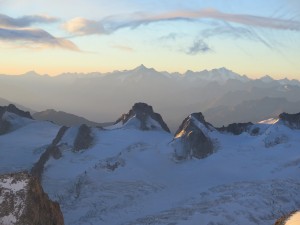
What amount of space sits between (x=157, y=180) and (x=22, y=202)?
9490 cm

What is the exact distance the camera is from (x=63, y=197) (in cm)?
15012

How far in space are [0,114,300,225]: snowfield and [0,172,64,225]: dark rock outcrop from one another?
187 ft

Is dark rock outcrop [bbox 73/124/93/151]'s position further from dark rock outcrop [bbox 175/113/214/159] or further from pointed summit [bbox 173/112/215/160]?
dark rock outcrop [bbox 175/113/214/159]

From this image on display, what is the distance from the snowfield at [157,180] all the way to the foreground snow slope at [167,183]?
28 centimetres

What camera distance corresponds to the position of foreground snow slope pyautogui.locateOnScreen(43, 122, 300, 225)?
465 ft

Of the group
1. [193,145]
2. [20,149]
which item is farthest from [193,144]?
[20,149]

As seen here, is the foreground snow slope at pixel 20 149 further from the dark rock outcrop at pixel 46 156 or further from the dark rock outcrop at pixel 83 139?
the dark rock outcrop at pixel 83 139

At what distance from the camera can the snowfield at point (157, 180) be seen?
141750 mm

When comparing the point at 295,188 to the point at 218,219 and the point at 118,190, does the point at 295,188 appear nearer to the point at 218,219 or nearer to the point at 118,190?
the point at 218,219

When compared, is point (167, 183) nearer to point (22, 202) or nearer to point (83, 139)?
point (83, 139)

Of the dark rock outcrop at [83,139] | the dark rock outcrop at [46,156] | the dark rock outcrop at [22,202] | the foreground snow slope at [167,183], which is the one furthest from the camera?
the dark rock outcrop at [83,139]

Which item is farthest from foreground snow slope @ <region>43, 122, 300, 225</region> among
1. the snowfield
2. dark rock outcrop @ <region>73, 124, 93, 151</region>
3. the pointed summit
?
the pointed summit

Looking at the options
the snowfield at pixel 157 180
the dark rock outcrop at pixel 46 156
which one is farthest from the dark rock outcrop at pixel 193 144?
the dark rock outcrop at pixel 46 156

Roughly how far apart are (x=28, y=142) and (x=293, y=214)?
457ft
